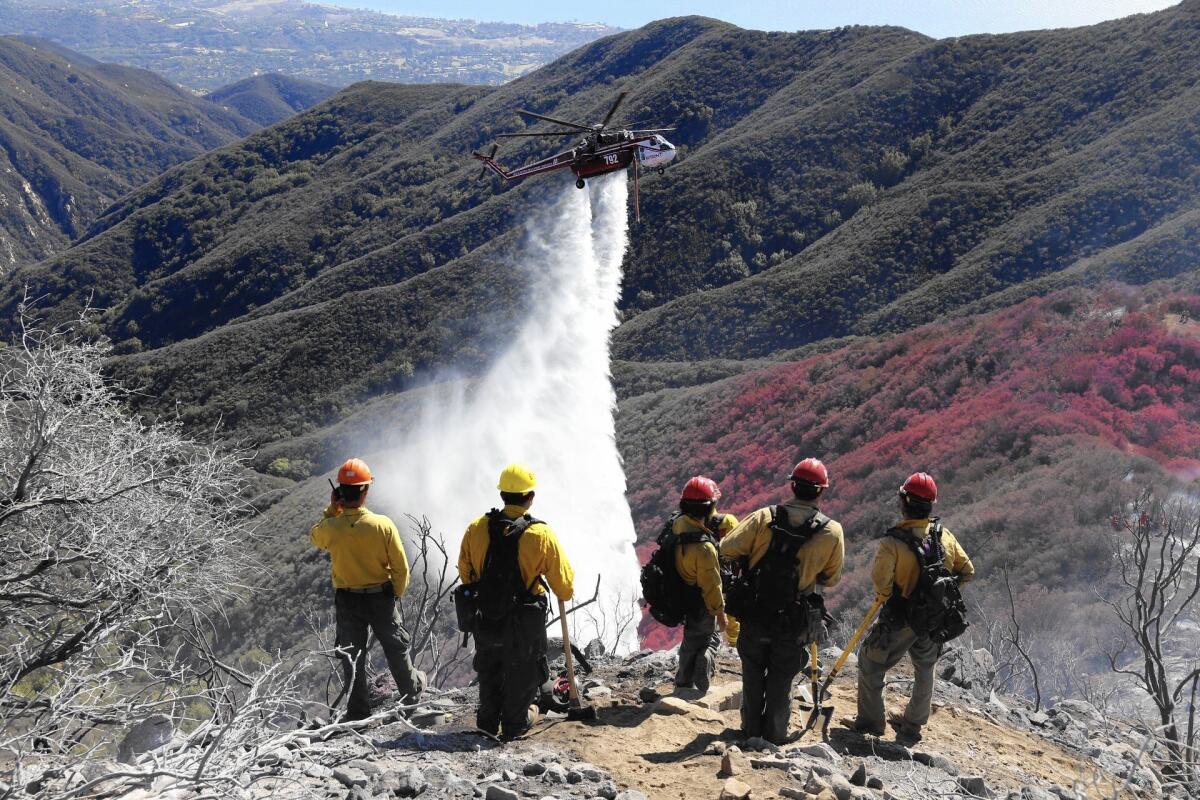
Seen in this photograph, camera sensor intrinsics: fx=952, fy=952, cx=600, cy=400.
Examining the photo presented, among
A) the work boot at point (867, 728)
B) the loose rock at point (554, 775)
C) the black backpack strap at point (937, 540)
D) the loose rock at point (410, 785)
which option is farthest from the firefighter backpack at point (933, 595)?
the loose rock at point (410, 785)

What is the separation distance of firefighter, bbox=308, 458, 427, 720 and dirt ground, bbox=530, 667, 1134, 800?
1352mm

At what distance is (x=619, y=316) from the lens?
66062mm

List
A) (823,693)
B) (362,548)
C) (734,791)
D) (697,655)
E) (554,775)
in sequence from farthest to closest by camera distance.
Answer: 1. (697,655)
2. (823,693)
3. (362,548)
4. (554,775)
5. (734,791)

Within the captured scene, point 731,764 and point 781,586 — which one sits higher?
point 781,586

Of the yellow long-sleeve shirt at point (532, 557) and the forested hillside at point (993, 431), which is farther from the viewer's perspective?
the forested hillside at point (993, 431)

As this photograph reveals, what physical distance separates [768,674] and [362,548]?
3.00 m

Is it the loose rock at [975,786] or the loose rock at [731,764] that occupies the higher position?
the loose rock at [731,764]

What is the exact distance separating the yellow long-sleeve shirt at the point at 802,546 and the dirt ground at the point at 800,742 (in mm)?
1202

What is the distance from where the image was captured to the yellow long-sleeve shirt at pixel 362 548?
6.78 metres

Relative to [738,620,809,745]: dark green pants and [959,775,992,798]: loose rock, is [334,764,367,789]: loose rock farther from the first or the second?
[959,775,992,798]: loose rock

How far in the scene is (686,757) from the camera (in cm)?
617

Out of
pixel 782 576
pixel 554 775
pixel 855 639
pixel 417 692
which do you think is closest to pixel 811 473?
pixel 782 576

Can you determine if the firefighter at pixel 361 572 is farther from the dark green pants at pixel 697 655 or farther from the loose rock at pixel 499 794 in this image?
the dark green pants at pixel 697 655

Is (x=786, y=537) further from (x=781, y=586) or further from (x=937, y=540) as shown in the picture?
(x=937, y=540)
